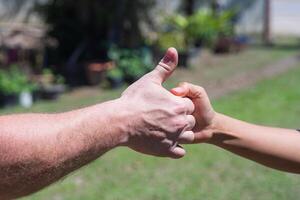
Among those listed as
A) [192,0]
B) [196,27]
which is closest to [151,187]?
[196,27]

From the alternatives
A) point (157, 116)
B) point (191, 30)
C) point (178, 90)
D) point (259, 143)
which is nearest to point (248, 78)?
point (191, 30)

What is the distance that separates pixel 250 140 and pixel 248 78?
30.9 feet

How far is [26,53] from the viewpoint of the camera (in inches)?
462

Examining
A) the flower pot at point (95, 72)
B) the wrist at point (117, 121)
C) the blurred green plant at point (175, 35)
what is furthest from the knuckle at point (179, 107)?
the blurred green plant at point (175, 35)

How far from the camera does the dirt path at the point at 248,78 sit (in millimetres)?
10703

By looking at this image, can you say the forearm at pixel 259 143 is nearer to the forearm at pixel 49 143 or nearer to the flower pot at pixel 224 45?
the forearm at pixel 49 143

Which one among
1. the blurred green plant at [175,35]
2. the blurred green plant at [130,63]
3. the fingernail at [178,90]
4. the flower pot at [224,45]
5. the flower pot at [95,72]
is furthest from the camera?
the flower pot at [224,45]

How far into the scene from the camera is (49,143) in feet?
6.72

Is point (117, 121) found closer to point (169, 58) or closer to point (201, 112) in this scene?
point (169, 58)

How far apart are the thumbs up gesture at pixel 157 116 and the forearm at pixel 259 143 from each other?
52 cm

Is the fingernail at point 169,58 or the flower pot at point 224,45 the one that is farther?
the flower pot at point 224,45

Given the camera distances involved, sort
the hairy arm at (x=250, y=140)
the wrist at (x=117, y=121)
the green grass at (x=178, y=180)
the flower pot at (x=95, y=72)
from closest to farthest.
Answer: the wrist at (x=117, y=121) < the hairy arm at (x=250, y=140) < the green grass at (x=178, y=180) < the flower pot at (x=95, y=72)

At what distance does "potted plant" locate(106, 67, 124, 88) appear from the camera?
11.0 meters

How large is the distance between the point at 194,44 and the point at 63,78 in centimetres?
499
